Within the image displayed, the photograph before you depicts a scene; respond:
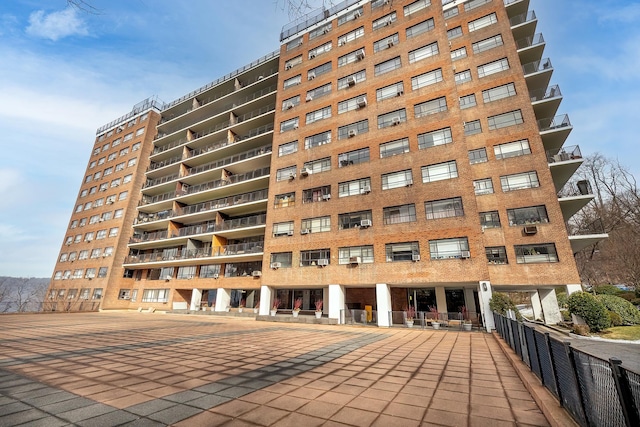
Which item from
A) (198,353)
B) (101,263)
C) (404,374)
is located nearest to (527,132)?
(404,374)

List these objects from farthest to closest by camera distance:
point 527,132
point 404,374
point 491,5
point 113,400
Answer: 1. point 491,5
2. point 527,132
3. point 404,374
4. point 113,400

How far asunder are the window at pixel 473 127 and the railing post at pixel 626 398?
88.3ft

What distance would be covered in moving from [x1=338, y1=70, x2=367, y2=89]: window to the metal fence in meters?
26.3

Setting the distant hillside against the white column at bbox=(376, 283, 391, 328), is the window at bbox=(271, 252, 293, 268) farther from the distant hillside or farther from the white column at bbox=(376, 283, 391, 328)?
the distant hillside

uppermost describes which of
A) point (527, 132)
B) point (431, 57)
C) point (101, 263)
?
point (431, 57)

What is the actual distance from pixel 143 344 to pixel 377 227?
16365 mm

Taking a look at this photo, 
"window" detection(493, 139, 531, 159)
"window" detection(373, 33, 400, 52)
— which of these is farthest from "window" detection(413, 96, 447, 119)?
"window" detection(373, 33, 400, 52)

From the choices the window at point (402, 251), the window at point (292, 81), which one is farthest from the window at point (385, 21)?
the window at point (402, 251)

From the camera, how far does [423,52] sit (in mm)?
24391

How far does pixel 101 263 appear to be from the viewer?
122 ft

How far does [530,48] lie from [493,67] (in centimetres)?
382

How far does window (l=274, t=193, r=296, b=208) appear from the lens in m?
26.0

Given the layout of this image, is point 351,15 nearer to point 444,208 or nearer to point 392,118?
point 392,118

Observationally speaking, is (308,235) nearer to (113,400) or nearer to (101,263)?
(113,400)
